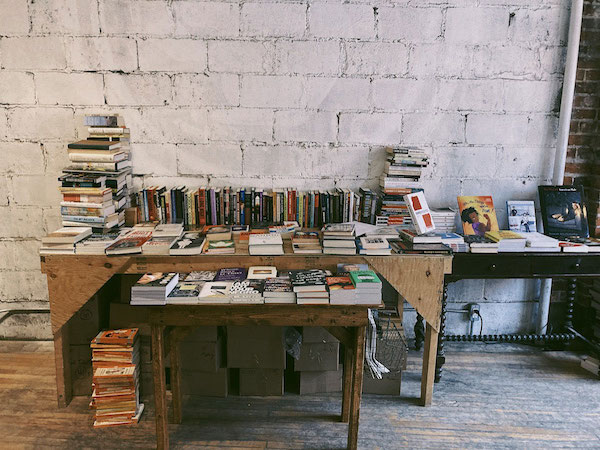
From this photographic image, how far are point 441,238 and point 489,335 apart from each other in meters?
1.06

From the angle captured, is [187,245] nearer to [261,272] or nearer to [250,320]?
[261,272]

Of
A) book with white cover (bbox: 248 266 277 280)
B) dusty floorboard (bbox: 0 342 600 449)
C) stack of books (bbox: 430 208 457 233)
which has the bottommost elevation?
dusty floorboard (bbox: 0 342 600 449)

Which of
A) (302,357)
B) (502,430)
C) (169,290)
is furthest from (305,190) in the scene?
(502,430)

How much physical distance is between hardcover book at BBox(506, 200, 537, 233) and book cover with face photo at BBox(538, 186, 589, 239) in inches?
2.9

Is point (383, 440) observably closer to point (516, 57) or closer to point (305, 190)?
point (305, 190)

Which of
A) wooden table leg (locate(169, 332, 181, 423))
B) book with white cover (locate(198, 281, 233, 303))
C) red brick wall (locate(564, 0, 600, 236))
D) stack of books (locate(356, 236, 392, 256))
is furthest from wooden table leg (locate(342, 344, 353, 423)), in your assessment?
red brick wall (locate(564, 0, 600, 236))

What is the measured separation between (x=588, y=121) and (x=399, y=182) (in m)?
1.40

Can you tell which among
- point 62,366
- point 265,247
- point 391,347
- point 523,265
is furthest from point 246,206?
point 523,265

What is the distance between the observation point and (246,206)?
127 inches

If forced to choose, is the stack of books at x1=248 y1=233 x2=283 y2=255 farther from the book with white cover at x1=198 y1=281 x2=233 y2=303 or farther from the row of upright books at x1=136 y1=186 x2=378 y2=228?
the row of upright books at x1=136 y1=186 x2=378 y2=228

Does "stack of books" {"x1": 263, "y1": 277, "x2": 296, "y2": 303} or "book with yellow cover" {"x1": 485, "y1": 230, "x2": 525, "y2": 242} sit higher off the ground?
"book with yellow cover" {"x1": 485, "y1": 230, "x2": 525, "y2": 242}

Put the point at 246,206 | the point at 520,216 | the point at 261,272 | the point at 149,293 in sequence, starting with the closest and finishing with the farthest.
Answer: the point at 149,293 < the point at 261,272 < the point at 246,206 < the point at 520,216

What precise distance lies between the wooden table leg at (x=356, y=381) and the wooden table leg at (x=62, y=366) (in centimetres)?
164

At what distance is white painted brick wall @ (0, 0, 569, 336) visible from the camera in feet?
10.4
